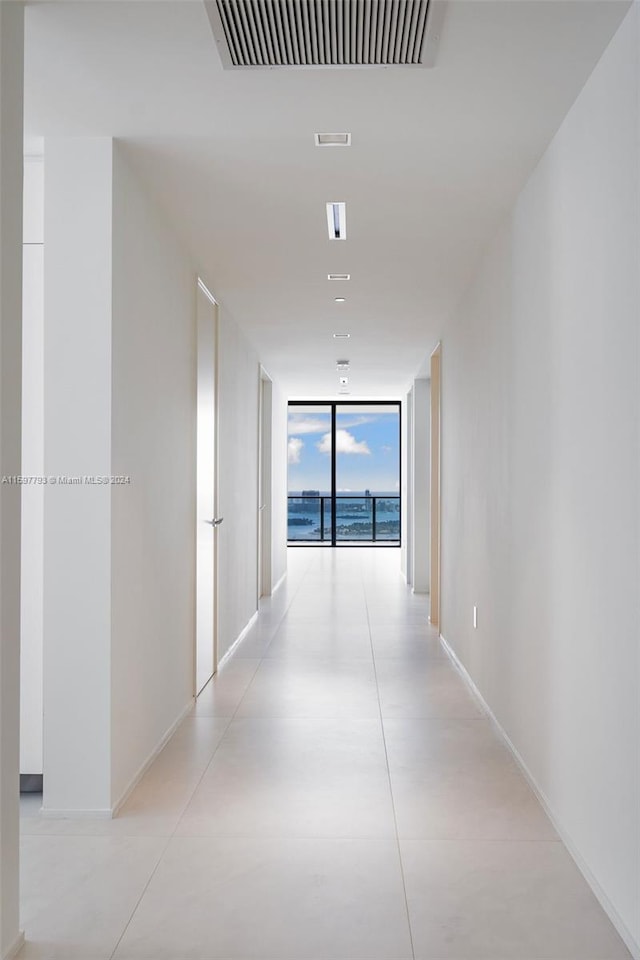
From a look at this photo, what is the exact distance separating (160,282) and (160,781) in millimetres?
2283

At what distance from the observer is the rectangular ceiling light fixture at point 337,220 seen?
3.95 metres

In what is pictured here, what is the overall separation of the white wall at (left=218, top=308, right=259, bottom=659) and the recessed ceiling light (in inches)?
109

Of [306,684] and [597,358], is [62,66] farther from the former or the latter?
[306,684]

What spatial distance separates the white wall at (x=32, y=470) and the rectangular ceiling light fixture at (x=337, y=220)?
1309 mm

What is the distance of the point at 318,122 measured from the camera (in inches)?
119

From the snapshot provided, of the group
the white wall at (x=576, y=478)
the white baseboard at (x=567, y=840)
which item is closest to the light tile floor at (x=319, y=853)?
the white baseboard at (x=567, y=840)

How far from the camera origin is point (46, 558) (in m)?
3.19

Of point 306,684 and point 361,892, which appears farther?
point 306,684

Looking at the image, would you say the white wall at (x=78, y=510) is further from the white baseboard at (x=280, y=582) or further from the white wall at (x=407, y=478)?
the white wall at (x=407, y=478)

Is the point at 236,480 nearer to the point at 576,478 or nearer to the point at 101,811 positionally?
the point at 101,811

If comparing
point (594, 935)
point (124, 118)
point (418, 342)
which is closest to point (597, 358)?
point (594, 935)

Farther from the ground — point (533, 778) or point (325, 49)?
point (325, 49)

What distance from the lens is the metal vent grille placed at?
228 cm

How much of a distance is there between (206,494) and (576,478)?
2.95 meters
